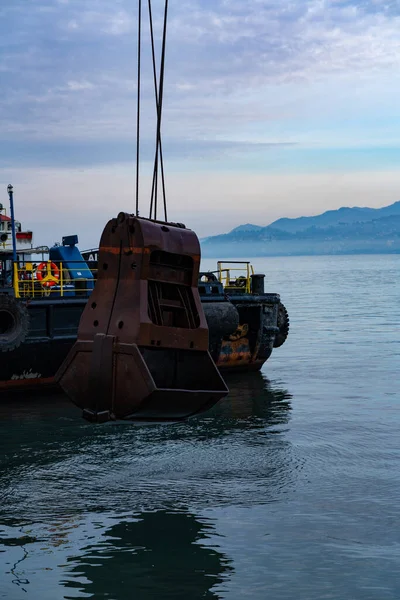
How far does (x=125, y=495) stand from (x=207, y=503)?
1369 mm

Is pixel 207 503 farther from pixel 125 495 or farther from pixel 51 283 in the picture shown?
pixel 51 283

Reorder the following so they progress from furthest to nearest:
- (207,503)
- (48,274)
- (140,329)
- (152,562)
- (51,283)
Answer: (51,283) < (48,274) < (207,503) < (152,562) < (140,329)

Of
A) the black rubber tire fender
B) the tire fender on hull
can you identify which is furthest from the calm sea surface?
the black rubber tire fender

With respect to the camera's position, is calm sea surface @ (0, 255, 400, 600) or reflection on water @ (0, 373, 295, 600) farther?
reflection on water @ (0, 373, 295, 600)

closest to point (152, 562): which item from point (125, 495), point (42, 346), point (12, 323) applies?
point (125, 495)

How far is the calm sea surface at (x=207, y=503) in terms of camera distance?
10016mm

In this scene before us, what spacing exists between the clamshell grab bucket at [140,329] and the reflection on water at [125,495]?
1838mm

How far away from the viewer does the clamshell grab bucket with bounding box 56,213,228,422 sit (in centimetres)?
1032

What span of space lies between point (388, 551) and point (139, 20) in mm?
9131

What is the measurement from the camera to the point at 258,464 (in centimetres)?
1534

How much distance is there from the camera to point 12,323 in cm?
2159

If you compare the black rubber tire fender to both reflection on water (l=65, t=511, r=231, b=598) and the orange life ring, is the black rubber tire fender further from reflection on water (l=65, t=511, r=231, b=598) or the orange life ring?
reflection on water (l=65, t=511, r=231, b=598)

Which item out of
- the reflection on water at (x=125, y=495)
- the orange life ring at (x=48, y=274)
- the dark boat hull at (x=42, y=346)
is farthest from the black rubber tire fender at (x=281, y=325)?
the dark boat hull at (x=42, y=346)

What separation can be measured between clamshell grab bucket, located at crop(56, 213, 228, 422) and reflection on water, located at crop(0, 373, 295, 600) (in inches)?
72.4
